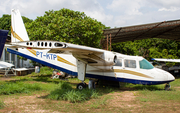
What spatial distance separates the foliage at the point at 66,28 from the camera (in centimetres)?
1352

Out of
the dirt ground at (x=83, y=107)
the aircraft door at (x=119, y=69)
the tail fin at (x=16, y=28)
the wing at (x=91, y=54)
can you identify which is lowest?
the dirt ground at (x=83, y=107)

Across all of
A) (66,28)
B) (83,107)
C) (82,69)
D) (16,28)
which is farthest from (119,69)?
(16,28)

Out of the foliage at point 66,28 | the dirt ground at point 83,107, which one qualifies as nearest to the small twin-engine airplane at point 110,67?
the dirt ground at point 83,107

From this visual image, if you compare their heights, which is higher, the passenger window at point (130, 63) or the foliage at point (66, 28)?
the foliage at point (66, 28)

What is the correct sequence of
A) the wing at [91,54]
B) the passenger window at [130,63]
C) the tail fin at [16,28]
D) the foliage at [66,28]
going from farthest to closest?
the foliage at [66,28] < the tail fin at [16,28] < the passenger window at [130,63] < the wing at [91,54]

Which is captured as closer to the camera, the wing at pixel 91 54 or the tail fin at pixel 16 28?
the wing at pixel 91 54

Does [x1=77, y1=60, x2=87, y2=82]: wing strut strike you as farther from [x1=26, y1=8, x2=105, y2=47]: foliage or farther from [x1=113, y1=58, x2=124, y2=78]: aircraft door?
[x1=26, y1=8, x2=105, y2=47]: foliage

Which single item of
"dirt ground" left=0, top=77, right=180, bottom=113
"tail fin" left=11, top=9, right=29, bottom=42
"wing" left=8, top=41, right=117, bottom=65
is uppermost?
"tail fin" left=11, top=9, right=29, bottom=42

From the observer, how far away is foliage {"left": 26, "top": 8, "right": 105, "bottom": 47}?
13523 mm

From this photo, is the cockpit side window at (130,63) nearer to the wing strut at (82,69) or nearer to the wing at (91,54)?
the wing at (91,54)

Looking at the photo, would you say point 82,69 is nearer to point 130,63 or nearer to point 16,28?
point 130,63

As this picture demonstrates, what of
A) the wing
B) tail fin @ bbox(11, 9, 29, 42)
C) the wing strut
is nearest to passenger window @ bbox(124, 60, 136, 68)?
the wing

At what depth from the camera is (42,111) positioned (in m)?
5.52

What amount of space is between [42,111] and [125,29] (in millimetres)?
13601
